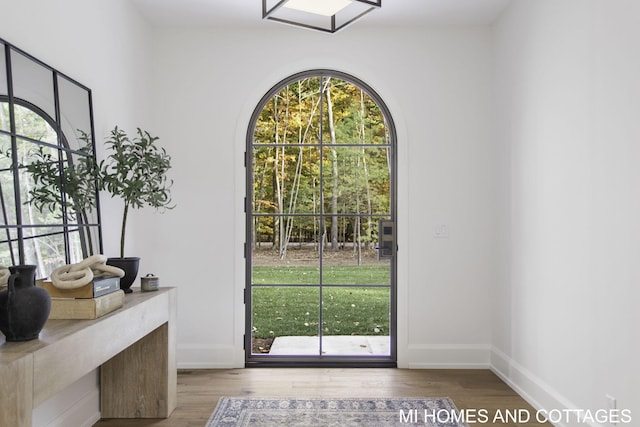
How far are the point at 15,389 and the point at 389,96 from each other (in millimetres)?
3333

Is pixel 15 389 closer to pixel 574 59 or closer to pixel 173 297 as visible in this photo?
pixel 173 297

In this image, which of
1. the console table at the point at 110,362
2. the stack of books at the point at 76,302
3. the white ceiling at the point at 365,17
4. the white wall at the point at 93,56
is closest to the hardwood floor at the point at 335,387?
the console table at the point at 110,362

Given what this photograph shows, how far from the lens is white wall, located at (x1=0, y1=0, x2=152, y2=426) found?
7.95ft

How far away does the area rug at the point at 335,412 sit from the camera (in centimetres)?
293

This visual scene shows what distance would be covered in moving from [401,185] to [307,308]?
228cm

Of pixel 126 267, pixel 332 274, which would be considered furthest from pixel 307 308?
pixel 126 267

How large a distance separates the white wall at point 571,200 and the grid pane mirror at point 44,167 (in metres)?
2.67

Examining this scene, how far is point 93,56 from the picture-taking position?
3.07 metres

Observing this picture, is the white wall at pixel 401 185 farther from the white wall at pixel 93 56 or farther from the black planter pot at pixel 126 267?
the black planter pot at pixel 126 267

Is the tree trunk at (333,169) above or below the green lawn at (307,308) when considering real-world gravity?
above

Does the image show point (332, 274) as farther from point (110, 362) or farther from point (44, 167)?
point (44, 167)

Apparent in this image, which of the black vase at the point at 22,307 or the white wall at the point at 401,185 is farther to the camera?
the white wall at the point at 401,185

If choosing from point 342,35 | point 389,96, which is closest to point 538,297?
point 389,96

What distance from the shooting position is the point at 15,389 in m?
1.52
